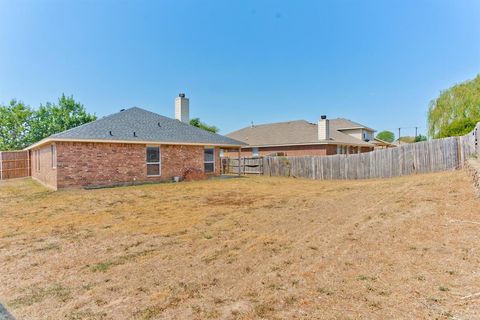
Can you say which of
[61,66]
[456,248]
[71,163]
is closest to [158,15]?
[71,163]

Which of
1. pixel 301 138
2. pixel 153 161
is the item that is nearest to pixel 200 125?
pixel 301 138

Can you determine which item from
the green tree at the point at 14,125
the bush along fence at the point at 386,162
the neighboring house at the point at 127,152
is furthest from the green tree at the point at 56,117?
the bush along fence at the point at 386,162

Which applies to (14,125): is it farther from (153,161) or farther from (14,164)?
(153,161)

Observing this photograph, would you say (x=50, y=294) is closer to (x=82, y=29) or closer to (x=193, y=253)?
(x=193, y=253)

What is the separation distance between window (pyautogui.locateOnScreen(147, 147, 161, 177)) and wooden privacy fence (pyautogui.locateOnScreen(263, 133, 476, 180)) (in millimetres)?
9146

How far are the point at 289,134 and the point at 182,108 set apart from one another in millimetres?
11298

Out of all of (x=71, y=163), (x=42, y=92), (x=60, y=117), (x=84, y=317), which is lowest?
(x=84, y=317)

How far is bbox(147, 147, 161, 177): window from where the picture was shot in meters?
16.6

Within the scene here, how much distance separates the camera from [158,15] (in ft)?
54.2

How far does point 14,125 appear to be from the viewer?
37.5 meters

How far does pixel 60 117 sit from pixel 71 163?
3228 cm

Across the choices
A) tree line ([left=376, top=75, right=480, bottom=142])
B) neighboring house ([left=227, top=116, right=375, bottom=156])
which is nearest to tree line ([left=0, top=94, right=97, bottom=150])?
neighboring house ([left=227, top=116, right=375, bottom=156])

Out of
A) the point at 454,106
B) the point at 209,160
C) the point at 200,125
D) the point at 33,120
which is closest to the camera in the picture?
the point at 209,160

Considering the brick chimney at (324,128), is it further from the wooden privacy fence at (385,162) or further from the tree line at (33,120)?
the tree line at (33,120)
